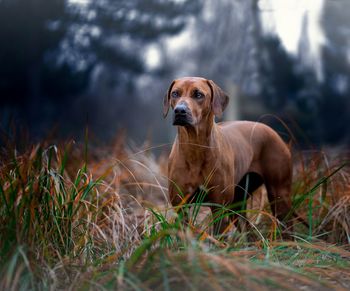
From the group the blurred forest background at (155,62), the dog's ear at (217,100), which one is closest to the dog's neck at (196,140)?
the dog's ear at (217,100)

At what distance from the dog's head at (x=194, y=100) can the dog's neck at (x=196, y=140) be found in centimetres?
8

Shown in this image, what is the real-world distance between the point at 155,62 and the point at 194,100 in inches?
238

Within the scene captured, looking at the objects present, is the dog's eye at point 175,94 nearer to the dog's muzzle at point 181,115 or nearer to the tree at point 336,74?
the dog's muzzle at point 181,115

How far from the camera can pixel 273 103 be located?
410 inches

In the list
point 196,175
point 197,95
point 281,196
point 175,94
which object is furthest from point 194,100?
point 281,196

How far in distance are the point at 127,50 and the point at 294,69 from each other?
2.69 metres

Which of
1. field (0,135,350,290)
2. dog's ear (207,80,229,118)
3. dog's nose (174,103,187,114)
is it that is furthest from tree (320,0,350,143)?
dog's nose (174,103,187,114)

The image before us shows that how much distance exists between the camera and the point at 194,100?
4816 mm

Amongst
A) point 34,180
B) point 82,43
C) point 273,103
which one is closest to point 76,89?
point 82,43

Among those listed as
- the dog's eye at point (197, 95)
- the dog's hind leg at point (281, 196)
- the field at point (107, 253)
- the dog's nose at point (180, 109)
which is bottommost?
the dog's hind leg at point (281, 196)

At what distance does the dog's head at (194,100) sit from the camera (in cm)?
462

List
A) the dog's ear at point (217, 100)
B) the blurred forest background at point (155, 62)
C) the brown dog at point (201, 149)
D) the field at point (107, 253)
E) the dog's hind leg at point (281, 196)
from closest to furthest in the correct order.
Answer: the field at point (107, 253) < the brown dog at point (201, 149) < the dog's ear at point (217, 100) < the dog's hind leg at point (281, 196) < the blurred forest background at point (155, 62)

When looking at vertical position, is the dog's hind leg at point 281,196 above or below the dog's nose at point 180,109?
below

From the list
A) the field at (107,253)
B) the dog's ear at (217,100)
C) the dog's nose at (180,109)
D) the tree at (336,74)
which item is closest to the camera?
the field at (107,253)
